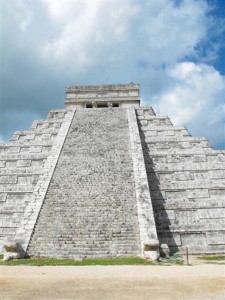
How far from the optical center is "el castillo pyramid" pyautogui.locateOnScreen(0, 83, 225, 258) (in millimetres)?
10172

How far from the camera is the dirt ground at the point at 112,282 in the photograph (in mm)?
5617

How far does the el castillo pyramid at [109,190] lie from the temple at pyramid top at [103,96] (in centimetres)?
574

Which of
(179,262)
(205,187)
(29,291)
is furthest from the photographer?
(205,187)

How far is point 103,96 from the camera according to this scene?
25.0 metres

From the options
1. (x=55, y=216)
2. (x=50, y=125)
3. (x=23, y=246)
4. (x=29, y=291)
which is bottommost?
(x=29, y=291)

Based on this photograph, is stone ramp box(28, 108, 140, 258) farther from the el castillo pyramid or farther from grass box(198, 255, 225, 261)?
grass box(198, 255, 225, 261)

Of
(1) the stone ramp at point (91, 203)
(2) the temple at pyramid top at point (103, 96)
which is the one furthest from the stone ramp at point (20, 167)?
(2) the temple at pyramid top at point (103, 96)

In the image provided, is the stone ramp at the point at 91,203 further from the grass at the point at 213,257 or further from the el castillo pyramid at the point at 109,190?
the grass at the point at 213,257

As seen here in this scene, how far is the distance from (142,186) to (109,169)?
1.82 metres

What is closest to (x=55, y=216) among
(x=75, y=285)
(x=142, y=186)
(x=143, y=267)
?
(x=142, y=186)

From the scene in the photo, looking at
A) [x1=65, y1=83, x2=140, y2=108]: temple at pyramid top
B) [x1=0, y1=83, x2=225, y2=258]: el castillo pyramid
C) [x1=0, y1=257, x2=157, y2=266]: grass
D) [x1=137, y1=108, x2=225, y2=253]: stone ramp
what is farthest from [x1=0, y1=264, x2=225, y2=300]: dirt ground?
[x1=65, y1=83, x2=140, y2=108]: temple at pyramid top

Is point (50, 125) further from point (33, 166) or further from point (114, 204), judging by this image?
point (114, 204)

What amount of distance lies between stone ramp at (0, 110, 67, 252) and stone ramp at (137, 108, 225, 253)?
4.34 meters

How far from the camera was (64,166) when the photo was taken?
46.3 feet
